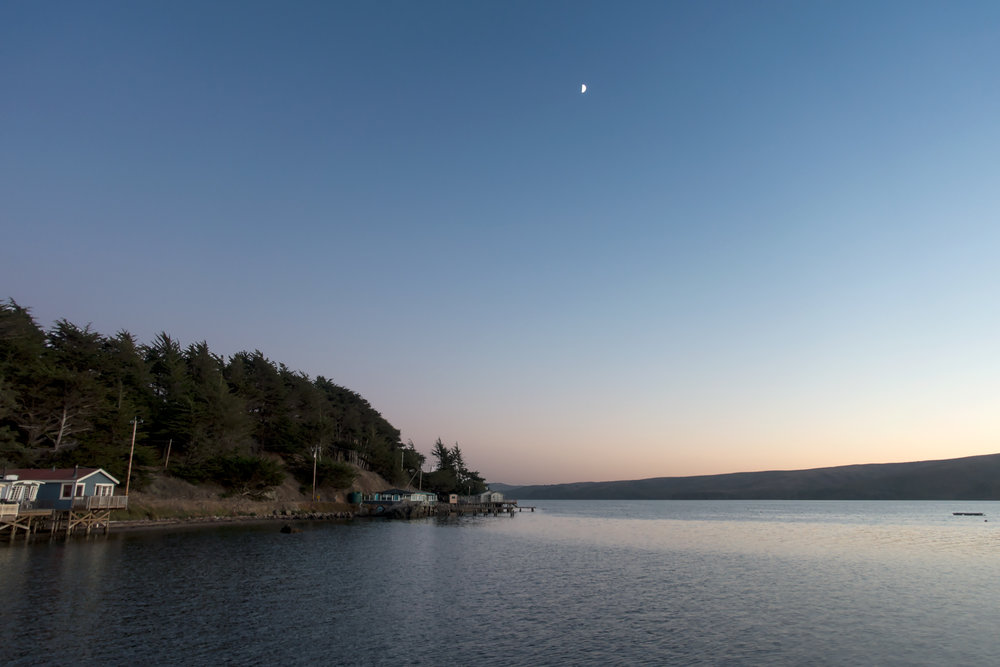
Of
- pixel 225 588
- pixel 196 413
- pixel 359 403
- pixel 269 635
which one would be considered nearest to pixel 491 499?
pixel 359 403

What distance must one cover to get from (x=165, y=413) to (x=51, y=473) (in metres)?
31.5

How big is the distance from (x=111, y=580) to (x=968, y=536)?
394 feet

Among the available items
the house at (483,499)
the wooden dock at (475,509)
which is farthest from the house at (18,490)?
the house at (483,499)

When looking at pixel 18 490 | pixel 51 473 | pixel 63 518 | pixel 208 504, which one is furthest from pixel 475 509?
pixel 18 490

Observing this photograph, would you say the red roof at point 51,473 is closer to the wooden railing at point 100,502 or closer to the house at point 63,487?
the house at point 63,487

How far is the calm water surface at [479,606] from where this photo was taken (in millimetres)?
25391

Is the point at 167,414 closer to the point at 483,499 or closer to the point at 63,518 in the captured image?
the point at 63,518

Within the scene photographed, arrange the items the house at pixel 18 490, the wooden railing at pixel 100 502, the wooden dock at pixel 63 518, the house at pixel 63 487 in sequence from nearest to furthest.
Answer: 1. the wooden dock at pixel 63 518
2. the house at pixel 18 490
3. the house at pixel 63 487
4. the wooden railing at pixel 100 502

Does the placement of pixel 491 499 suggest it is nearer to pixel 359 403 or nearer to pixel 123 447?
pixel 359 403

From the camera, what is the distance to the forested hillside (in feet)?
248

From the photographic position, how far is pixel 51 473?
228ft

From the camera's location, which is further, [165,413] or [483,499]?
[483,499]

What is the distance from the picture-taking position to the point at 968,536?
9706cm

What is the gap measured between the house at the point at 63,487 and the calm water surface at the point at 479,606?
10.5 metres
